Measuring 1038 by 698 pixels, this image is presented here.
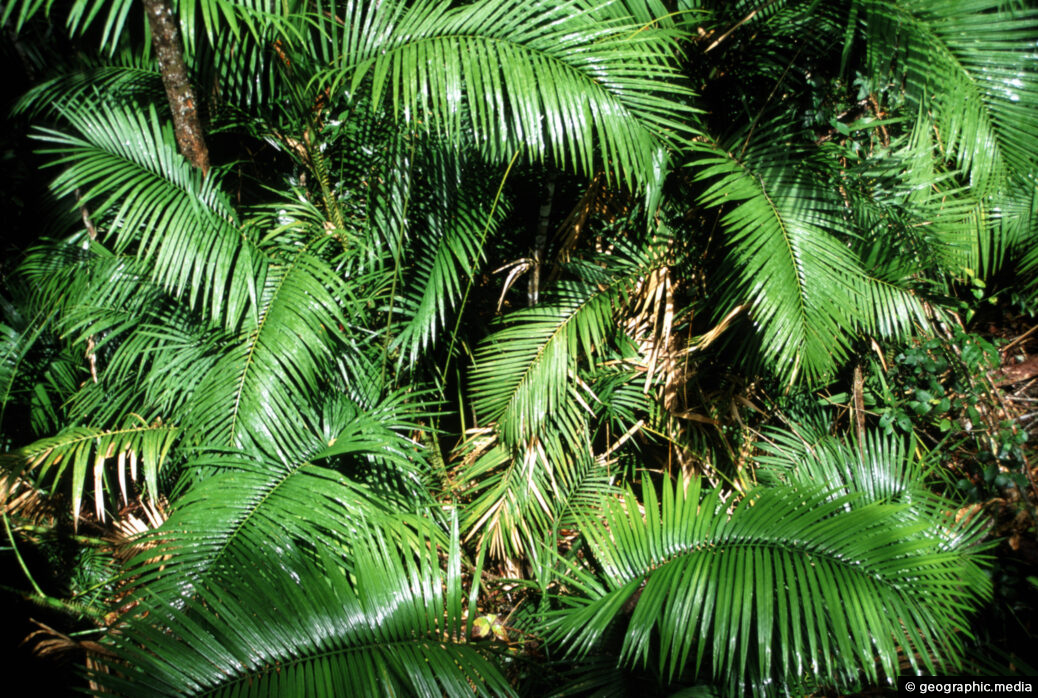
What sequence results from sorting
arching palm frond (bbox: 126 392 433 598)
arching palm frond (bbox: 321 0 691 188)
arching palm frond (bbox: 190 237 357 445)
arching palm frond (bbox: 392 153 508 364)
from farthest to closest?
1. arching palm frond (bbox: 392 153 508 364)
2. arching palm frond (bbox: 190 237 357 445)
3. arching palm frond (bbox: 321 0 691 188)
4. arching palm frond (bbox: 126 392 433 598)

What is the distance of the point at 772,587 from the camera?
4.49 ft

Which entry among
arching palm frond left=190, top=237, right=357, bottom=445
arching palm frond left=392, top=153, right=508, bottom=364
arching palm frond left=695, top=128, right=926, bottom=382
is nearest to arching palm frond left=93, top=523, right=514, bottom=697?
arching palm frond left=190, top=237, right=357, bottom=445

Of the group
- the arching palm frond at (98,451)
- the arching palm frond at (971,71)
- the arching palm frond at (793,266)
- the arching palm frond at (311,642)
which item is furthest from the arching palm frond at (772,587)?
the arching palm frond at (98,451)

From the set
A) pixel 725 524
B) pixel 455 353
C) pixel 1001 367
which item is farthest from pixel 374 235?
pixel 1001 367

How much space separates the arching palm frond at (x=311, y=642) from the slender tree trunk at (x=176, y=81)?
4.74 ft

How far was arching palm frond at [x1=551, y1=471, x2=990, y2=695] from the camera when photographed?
132 centimetres

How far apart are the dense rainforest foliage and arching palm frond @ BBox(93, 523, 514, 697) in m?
0.01

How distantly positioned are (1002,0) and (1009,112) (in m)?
0.32

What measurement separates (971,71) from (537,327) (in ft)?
5.04

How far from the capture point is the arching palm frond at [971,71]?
1865 mm

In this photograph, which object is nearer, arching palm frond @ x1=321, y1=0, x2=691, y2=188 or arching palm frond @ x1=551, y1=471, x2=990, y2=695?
arching palm frond @ x1=551, y1=471, x2=990, y2=695

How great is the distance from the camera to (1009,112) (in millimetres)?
1887

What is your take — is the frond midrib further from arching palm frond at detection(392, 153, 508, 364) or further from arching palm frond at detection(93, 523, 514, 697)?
arching palm frond at detection(392, 153, 508, 364)

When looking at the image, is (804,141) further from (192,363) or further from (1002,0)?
(192,363)
